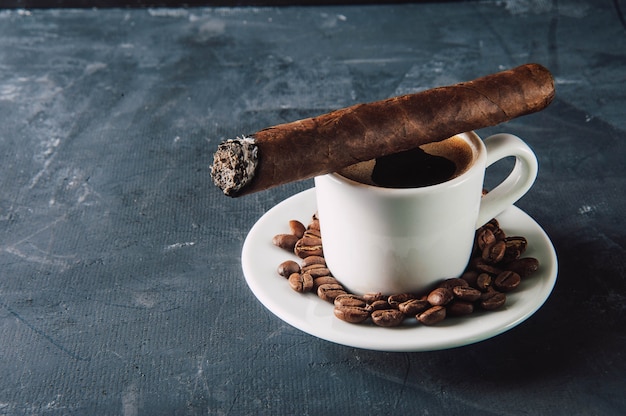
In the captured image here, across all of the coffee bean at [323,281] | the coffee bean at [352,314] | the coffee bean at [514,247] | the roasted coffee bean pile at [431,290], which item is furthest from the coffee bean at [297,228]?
the coffee bean at [514,247]

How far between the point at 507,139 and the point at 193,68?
4.04 ft

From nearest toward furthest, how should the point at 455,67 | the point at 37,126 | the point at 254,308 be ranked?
the point at 254,308 < the point at 37,126 < the point at 455,67

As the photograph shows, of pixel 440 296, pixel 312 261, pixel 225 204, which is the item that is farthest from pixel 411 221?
pixel 225 204

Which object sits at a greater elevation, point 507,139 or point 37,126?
→ point 507,139

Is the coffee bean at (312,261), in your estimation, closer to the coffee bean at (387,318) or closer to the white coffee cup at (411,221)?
the white coffee cup at (411,221)

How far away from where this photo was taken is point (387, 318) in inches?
44.8

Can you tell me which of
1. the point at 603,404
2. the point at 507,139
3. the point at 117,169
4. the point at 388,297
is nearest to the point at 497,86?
the point at 507,139

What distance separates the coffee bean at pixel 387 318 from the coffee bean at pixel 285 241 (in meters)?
0.24

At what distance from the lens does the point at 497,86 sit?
3.91 ft

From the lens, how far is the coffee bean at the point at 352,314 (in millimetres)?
1145

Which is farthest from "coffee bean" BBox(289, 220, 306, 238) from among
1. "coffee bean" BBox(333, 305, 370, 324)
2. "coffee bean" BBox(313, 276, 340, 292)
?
"coffee bean" BBox(333, 305, 370, 324)

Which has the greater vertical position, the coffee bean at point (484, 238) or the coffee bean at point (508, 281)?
the coffee bean at point (508, 281)

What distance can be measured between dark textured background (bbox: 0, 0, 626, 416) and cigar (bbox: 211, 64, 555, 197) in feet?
1.04

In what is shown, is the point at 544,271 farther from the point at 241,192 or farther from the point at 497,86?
the point at 241,192
